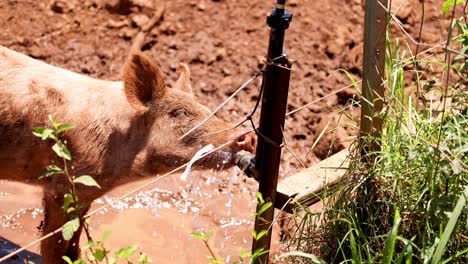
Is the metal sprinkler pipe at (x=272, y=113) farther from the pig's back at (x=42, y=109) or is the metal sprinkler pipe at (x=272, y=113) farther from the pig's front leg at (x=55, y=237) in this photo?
the pig's front leg at (x=55, y=237)

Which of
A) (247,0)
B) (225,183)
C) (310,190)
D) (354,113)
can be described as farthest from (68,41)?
(310,190)

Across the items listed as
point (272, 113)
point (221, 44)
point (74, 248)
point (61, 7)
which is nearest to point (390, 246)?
point (272, 113)

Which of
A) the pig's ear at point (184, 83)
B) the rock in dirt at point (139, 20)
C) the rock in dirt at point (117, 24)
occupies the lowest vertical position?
the pig's ear at point (184, 83)

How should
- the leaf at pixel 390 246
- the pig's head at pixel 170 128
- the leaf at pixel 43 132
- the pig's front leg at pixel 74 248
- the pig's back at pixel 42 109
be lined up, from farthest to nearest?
the pig's front leg at pixel 74 248 < the pig's head at pixel 170 128 < the pig's back at pixel 42 109 < the leaf at pixel 390 246 < the leaf at pixel 43 132

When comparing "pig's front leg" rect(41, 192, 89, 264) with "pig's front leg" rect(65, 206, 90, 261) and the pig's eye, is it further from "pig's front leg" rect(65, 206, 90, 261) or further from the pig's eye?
the pig's eye

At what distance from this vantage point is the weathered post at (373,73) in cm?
365

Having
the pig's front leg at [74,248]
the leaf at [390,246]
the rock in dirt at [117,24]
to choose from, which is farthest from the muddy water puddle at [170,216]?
the leaf at [390,246]

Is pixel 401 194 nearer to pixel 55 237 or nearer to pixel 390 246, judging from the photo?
pixel 390 246

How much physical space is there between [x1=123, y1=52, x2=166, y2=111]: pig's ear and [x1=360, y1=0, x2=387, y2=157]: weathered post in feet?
4.74

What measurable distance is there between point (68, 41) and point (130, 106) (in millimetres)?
2900

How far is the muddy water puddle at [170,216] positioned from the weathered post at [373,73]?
6.67ft

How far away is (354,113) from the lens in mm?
6914

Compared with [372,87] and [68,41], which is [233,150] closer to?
[372,87]

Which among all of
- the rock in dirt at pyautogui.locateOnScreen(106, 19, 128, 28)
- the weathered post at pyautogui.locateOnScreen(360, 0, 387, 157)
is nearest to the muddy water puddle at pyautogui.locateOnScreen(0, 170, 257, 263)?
the rock in dirt at pyautogui.locateOnScreen(106, 19, 128, 28)
